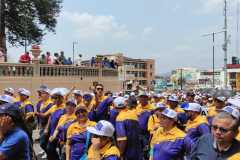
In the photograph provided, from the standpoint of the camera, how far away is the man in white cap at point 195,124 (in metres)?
9.15

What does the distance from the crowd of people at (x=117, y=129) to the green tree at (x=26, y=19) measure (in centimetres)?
2394

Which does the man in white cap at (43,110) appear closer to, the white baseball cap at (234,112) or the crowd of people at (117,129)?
the crowd of people at (117,129)

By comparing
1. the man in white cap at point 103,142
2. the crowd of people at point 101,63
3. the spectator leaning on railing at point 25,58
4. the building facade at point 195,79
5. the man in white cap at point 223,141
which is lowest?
the building facade at point 195,79

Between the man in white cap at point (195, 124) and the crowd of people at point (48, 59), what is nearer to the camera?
the man in white cap at point (195, 124)

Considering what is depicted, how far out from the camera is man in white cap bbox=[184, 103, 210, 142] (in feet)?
30.0

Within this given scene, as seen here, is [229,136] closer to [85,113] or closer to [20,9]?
[85,113]

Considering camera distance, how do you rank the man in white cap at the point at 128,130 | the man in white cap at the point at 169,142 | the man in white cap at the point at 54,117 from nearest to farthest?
the man in white cap at the point at 169,142
the man in white cap at the point at 128,130
the man in white cap at the point at 54,117

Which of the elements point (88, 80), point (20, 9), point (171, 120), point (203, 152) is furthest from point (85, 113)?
point (20, 9)

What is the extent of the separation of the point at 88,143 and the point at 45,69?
17.2 metres

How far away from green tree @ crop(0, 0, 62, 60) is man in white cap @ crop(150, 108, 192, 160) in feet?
99.2

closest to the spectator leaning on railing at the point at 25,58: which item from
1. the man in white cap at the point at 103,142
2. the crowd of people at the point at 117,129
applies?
the crowd of people at the point at 117,129

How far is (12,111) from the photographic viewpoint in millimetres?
5367

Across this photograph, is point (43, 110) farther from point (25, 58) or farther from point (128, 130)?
point (25, 58)

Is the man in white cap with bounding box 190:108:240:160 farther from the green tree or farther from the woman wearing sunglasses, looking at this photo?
the green tree
